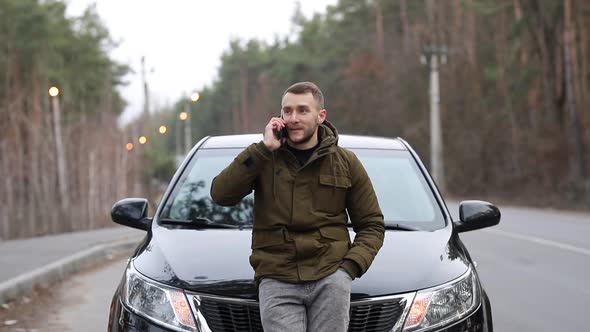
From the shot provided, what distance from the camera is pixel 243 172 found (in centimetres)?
318

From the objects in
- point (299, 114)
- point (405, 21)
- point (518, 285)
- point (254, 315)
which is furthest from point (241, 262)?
point (405, 21)

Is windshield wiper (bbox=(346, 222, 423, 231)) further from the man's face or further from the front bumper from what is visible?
the man's face

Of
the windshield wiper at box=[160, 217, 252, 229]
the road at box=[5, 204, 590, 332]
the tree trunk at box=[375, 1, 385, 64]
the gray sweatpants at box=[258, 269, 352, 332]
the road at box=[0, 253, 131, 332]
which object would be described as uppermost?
the tree trunk at box=[375, 1, 385, 64]

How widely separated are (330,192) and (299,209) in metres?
0.15

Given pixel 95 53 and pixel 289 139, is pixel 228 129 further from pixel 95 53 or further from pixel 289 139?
pixel 289 139

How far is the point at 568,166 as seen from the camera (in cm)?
3309

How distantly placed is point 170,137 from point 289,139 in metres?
173

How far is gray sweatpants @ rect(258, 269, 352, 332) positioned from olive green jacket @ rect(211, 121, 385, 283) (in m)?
0.04

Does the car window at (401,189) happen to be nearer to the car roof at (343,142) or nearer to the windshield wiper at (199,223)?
the car roof at (343,142)

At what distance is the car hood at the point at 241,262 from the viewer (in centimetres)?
350

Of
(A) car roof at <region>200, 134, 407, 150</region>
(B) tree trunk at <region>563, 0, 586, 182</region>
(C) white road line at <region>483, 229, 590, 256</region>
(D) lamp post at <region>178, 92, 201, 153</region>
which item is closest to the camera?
(A) car roof at <region>200, 134, 407, 150</region>

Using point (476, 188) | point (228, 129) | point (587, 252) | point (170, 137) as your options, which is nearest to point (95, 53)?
point (476, 188)

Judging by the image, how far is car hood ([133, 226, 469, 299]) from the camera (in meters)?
3.50

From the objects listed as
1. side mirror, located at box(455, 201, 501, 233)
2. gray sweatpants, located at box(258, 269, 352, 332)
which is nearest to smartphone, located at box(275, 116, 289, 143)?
gray sweatpants, located at box(258, 269, 352, 332)
